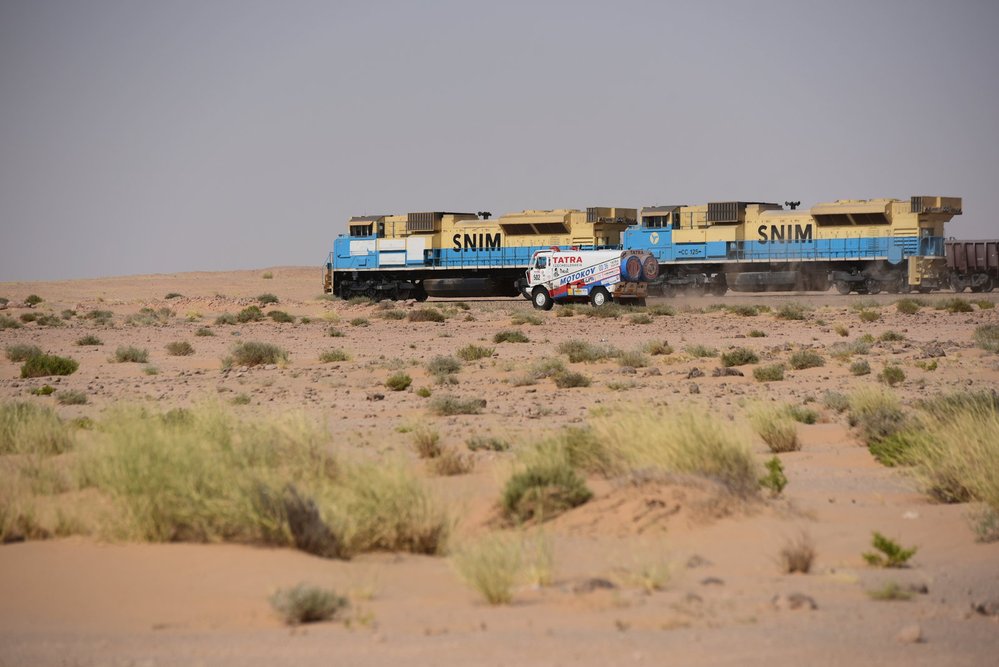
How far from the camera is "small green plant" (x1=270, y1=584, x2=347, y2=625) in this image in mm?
6801

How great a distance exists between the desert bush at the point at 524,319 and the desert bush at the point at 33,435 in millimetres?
25981

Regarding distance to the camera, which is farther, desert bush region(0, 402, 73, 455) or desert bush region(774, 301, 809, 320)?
desert bush region(774, 301, 809, 320)

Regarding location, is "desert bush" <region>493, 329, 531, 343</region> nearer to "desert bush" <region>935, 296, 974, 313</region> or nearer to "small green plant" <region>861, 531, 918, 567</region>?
"desert bush" <region>935, 296, 974, 313</region>

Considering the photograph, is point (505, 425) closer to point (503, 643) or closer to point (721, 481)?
point (721, 481)

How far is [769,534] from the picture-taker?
9.29 meters

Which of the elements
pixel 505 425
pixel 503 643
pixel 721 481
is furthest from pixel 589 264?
pixel 503 643

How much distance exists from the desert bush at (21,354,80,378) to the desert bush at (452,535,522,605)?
769 inches

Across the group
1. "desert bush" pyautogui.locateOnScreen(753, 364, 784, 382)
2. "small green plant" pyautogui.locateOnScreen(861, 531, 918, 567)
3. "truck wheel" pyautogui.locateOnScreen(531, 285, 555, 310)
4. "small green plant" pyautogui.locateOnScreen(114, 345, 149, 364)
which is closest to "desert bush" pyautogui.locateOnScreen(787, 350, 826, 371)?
"desert bush" pyautogui.locateOnScreen(753, 364, 784, 382)

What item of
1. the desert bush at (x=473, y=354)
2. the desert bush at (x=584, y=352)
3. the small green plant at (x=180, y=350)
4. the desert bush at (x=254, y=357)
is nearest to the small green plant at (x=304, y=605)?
the desert bush at (x=584, y=352)

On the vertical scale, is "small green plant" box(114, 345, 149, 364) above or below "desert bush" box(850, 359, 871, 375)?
below

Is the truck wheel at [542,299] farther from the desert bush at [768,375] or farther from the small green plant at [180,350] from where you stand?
the desert bush at [768,375]

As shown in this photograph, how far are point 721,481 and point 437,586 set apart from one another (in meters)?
3.28

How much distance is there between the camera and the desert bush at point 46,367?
25.0 metres

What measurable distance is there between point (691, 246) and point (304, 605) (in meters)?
49.7
